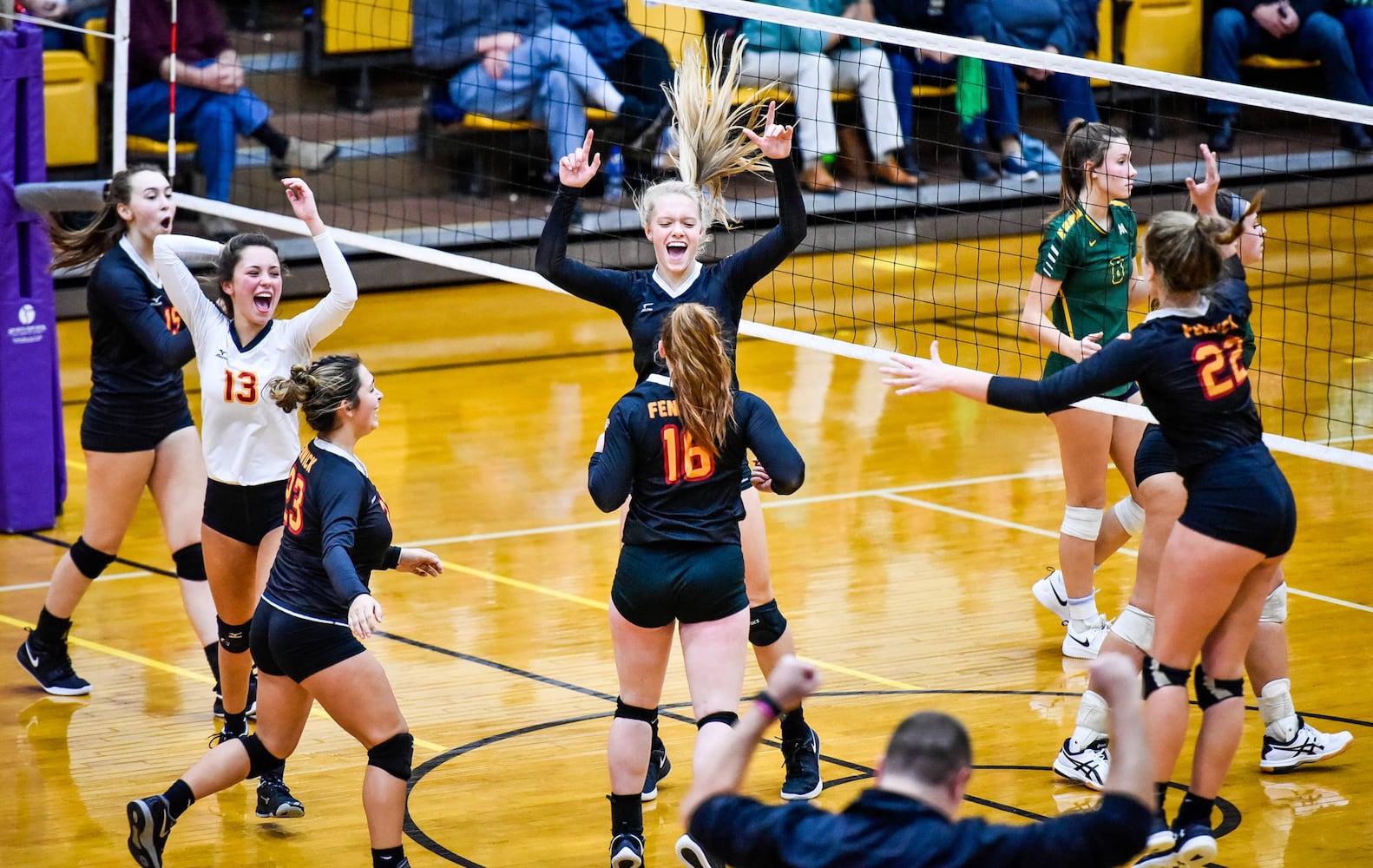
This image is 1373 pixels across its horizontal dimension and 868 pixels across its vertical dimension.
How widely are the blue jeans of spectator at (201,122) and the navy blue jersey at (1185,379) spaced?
9.67m

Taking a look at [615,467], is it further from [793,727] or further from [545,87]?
[545,87]

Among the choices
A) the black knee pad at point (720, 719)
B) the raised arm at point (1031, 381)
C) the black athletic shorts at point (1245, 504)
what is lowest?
the black knee pad at point (720, 719)

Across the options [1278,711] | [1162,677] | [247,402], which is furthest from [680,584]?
[1278,711]

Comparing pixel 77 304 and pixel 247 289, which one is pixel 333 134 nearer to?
pixel 77 304

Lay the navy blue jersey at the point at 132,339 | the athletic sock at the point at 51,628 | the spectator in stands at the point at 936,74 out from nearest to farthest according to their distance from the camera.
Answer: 1. the navy blue jersey at the point at 132,339
2. the athletic sock at the point at 51,628
3. the spectator in stands at the point at 936,74

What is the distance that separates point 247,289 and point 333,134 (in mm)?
9544

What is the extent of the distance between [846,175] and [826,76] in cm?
101

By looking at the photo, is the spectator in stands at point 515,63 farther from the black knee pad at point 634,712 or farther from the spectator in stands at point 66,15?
the black knee pad at point 634,712

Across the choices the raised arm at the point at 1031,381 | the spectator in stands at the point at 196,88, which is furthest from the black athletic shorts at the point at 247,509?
the spectator in stands at the point at 196,88

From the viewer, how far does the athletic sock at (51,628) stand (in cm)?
736

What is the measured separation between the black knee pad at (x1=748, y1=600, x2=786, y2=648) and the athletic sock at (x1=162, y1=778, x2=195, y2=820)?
1870 millimetres

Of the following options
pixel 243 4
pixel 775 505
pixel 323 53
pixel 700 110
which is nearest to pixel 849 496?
pixel 775 505

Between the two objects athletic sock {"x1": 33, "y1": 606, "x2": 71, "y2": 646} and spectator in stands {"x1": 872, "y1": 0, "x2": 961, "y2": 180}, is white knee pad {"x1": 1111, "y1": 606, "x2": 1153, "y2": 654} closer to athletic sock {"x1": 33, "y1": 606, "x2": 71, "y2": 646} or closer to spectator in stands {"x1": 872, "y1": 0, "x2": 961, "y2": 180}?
athletic sock {"x1": 33, "y1": 606, "x2": 71, "y2": 646}

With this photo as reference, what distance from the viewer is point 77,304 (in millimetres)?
13969
